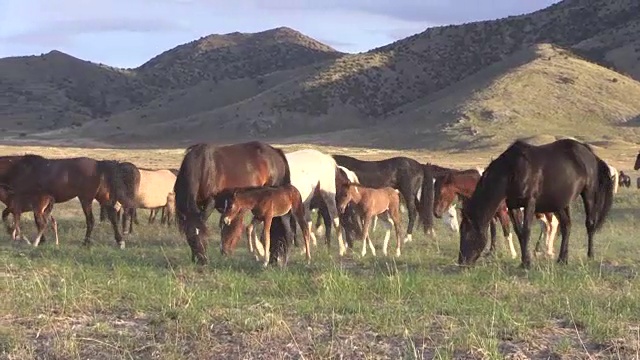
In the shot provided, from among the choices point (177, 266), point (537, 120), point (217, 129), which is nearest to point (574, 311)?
point (177, 266)

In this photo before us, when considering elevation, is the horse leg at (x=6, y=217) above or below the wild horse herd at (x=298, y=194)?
below

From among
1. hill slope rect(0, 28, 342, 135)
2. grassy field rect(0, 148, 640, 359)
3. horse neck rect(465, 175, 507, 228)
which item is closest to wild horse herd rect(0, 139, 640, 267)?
horse neck rect(465, 175, 507, 228)

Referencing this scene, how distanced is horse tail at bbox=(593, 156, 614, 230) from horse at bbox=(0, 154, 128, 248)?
807cm

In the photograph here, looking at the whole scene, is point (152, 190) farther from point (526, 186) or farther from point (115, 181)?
point (526, 186)

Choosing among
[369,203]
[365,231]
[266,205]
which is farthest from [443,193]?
[266,205]

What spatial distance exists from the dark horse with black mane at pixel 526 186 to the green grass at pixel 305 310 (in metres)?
0.59

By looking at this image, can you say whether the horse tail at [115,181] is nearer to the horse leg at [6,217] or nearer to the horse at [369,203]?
the horse leg at [6,217]

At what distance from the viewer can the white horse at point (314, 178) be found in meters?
15.2

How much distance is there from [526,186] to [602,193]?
210 cm

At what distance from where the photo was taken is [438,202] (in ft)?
49.7

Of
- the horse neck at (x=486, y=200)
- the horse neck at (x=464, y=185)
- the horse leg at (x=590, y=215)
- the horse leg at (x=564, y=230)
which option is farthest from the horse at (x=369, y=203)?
the horse leg at (x=590, y=215)

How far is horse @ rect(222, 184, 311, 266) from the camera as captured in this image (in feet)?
39.1

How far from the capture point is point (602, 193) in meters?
13.6

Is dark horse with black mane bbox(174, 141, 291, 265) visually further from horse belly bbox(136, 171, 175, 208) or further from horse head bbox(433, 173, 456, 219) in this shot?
horse belly bbox(136, 171, 175, 208)
